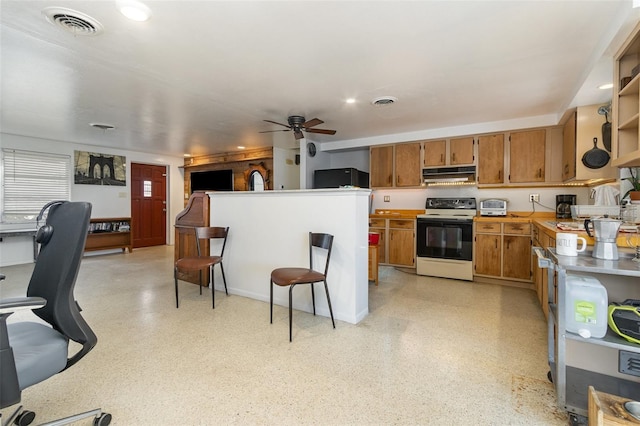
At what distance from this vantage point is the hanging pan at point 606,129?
3.01m

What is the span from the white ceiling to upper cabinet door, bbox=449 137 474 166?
390 mm

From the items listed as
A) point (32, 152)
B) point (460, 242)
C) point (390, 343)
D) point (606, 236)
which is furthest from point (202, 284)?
point (32, 152)

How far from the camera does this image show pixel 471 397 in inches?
69.8

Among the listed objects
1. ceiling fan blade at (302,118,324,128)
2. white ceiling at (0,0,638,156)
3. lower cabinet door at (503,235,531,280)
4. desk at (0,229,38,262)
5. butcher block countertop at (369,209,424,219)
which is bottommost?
lower cabinet door at (503,235,531,280)

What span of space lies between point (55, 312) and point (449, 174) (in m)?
4.83

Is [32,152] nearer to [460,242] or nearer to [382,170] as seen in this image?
[382,170]

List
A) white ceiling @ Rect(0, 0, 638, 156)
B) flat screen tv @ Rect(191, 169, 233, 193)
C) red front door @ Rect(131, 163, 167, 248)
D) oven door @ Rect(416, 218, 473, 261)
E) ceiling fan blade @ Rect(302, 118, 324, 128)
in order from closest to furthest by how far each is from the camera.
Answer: white ceiling @ Rect(0, 0, 638, 156) → ceiling fan blade @ Rect(302, 118, 324, 128) → oven door @ Rect(416, 218, 473, 261) → red front door @ Rect(131, 163, 167, 248) → flat screen tv @ Rect(191, 169, 233, 193)

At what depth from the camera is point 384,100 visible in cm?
353

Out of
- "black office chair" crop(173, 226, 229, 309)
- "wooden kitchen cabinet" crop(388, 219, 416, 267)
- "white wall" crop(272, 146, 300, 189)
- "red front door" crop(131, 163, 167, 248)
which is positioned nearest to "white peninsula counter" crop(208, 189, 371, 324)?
"black office chair" crop(173, 226, 229, 309)

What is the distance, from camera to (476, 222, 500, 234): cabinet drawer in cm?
424

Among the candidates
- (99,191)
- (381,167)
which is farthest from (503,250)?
(99,191)

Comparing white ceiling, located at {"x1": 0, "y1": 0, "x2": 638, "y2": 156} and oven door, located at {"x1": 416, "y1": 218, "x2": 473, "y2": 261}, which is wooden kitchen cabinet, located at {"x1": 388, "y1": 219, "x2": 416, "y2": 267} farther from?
white ceiling, located at {"x1": 0, "y1": 0, "x2": 638, "y2": 156}

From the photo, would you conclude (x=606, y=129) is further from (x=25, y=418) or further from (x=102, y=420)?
(x=25, y=418)

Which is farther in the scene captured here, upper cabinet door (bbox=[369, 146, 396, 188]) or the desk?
upper cabinet door (bbox=[369, 146, 396, 188])
